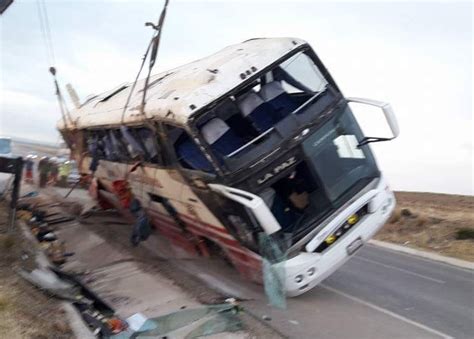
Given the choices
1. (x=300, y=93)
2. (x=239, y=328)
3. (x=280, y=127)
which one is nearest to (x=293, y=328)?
(x=239, y=328)

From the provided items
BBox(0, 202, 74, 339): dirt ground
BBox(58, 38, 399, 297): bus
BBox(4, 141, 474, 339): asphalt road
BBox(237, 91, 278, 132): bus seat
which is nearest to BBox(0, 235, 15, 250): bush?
BBox(0, 202, 74, 339): dirt ground

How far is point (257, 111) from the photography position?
8.09 meters

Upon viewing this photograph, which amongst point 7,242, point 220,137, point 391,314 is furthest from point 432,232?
point 7,242

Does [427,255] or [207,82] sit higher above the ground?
[207,82]

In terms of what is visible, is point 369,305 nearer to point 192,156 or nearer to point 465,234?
point 192,156

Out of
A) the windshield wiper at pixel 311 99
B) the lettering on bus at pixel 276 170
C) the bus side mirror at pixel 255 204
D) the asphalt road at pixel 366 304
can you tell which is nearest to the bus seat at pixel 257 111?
the windshield wiper at pixel 311 99

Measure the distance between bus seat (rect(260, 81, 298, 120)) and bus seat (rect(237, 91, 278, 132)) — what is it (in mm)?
90

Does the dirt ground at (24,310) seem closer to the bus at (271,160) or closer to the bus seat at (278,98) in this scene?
the bus at (271,160)

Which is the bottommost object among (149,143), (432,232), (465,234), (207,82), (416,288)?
(432,232)

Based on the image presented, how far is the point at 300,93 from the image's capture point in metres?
8.45

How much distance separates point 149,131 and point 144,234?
7.29 ft

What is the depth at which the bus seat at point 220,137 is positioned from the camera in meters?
7.41

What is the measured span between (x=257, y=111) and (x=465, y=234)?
1283 centimetres

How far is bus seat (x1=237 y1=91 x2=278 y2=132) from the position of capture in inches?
314
